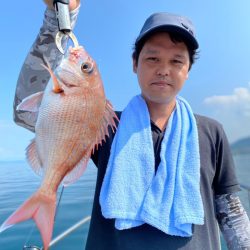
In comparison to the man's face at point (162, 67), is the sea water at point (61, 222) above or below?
below

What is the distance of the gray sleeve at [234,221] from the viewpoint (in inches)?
76.6

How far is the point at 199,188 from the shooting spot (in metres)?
1.83

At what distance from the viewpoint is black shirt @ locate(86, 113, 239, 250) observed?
169 centimetres

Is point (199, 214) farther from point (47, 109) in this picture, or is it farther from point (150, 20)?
point (150, 20)

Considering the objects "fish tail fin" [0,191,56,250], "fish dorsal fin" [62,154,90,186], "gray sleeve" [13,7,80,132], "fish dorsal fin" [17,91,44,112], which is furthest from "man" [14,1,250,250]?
"fish tail fin" [0,191,56,250]

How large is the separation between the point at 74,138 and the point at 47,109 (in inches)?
6.8

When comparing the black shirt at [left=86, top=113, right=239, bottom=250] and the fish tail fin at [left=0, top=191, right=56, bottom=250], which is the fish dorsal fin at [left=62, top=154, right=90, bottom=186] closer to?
the fish tail fin at [left=0, top=191, right=56, bottom=250]

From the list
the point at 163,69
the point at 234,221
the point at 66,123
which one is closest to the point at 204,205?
the point at 234,221

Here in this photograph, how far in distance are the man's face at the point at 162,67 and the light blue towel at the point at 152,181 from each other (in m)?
0.22

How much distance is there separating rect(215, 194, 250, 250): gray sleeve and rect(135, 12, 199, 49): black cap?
0.98 m

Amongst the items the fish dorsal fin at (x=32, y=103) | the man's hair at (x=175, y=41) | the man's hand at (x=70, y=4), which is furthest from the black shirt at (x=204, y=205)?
the man's hand at (x=70, y=4)

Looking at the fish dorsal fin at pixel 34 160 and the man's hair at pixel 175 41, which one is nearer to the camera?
the fish dorsal fin at pixel 34 160

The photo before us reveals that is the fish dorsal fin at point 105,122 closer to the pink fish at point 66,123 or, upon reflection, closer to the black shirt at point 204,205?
the pink fish at point 66,123

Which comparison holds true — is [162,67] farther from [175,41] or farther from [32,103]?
[32,103]
